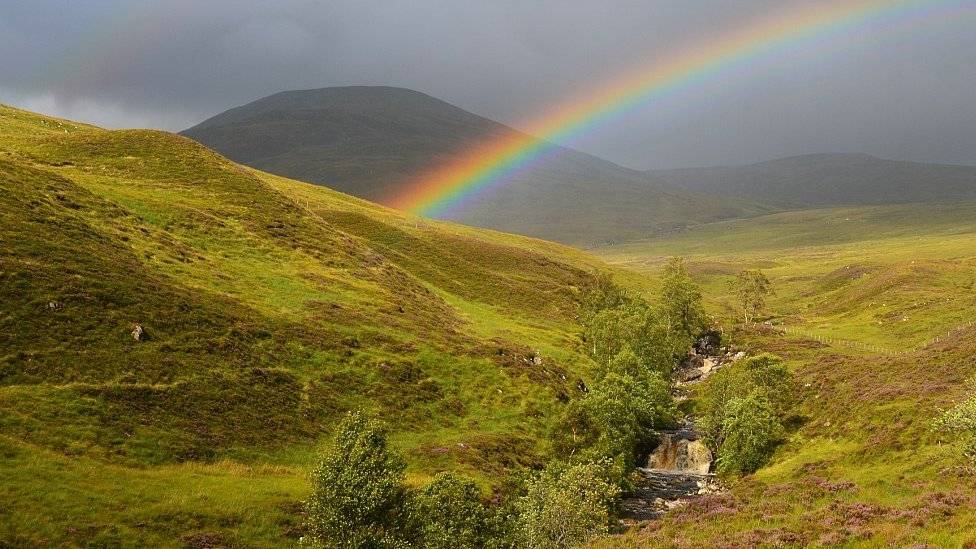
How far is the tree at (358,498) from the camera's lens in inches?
1337

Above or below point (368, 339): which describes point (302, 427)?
below

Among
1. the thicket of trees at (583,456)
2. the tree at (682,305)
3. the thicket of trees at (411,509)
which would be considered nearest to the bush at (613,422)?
the thicket of trees at (583,456)

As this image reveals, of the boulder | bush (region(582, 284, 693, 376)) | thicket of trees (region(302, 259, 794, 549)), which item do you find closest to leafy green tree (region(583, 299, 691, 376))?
bush (region(582, 284, 693, 376))

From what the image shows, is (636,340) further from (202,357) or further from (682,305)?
(202,357)

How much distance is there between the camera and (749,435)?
61188 mm

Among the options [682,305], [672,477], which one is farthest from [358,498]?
[682,305]

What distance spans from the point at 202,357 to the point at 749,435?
57765mm

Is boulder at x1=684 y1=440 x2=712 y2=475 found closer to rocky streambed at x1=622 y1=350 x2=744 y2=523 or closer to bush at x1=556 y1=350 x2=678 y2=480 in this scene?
rocky streambed at x1=622 y1=350 x2=744 y2=523

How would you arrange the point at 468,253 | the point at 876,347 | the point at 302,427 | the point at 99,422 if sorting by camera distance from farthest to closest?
1. the point at 468,253
2. the point at 876,347
3. the point at 302,427
4. the point at 99,422

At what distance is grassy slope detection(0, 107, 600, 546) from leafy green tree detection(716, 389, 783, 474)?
2111 centimetres

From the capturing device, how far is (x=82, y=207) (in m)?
73.5

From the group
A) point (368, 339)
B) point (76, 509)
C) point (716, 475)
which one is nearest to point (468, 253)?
point (368, 339)

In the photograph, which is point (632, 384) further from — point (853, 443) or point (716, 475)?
point (853, 443)

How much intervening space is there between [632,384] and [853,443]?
26.6 metres
